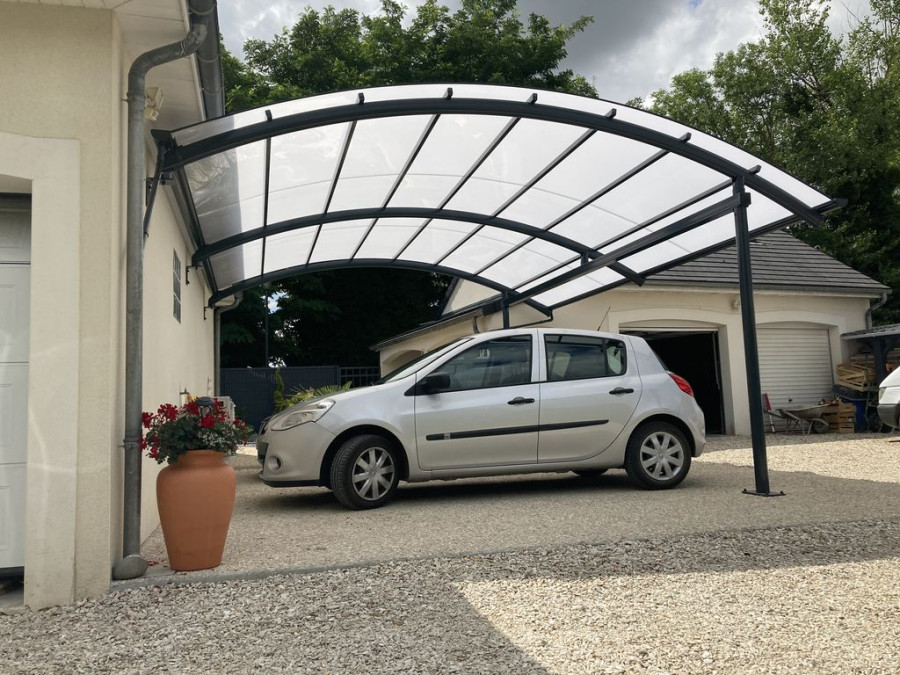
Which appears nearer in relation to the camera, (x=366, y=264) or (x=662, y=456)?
(x=662, y=456)

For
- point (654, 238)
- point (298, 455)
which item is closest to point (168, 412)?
point (298, 455)

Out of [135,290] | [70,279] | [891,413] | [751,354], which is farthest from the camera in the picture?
[891,413]

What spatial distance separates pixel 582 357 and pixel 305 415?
290 cm

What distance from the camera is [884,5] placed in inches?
1106

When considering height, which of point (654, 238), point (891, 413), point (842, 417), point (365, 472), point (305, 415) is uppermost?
point (654, 238)

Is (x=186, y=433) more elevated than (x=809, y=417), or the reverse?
(x=186, y=433)

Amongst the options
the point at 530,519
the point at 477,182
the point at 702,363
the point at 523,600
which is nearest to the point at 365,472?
the point at 530,519

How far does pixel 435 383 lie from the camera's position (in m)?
6.79

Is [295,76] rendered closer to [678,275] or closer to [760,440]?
[678,275]

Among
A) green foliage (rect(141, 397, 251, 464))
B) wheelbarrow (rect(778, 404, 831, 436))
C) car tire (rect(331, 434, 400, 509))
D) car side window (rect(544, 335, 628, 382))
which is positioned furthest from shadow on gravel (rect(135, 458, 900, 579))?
wheelbarrow (rect(778, 404, 831, 436))

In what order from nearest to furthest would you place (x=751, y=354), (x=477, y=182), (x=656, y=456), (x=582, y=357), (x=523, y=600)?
(x=523, y=600) < (x=751, y=354) < (x=656, y=456) < (x=582, y=357) < (x=477, y=182)

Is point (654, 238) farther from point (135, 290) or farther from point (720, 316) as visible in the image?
point (720, 316)

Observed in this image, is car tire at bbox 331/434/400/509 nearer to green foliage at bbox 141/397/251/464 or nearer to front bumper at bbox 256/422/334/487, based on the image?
front bumper at bbox 256/422/334/487

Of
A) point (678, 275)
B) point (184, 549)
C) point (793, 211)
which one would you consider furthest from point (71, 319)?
point (678, 275)
